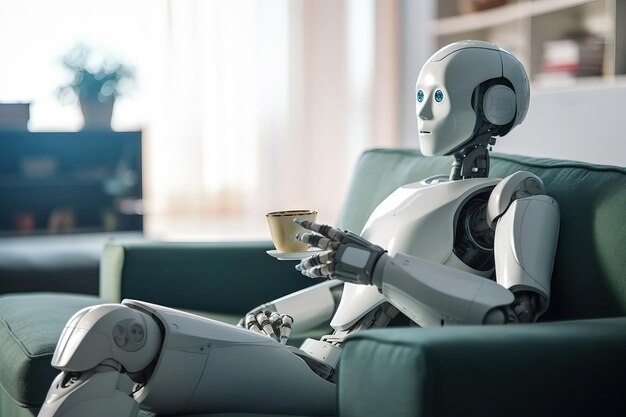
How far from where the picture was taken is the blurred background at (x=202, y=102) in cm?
378

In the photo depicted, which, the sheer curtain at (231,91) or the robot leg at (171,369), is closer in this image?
the robot leg at (171,369)

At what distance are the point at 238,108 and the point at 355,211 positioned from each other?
2.49 meters

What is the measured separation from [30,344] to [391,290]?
2.28 ft

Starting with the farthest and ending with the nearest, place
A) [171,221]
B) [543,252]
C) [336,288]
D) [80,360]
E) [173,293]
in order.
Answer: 1. [171,221]
2. [173,293]
3. [336,288]
4. [543,252]
5. [80,360]

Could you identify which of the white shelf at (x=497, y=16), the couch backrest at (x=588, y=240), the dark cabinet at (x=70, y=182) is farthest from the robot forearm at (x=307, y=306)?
the dark cabinet at (x=70, y=182)

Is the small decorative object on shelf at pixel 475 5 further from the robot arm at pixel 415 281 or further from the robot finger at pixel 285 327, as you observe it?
the robot arm at pixel 415 281

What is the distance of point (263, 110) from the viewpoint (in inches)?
Answer: 180

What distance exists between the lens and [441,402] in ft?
3.72

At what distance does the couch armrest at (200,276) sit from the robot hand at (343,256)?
0.74 m

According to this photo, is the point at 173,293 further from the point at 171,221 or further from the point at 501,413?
the point at 171,221

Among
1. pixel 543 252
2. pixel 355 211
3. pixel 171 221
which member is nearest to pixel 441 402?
pixel 543 252

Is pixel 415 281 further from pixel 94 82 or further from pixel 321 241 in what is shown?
pixel 94 82

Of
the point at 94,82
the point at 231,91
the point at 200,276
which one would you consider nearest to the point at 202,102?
the point at 231,91

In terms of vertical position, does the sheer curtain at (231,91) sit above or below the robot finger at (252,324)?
above
